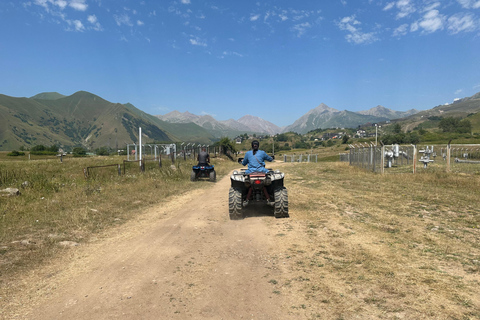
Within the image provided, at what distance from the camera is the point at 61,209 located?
873 centimetres

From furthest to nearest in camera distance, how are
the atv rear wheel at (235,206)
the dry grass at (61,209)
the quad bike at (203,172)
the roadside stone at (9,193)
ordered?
the quad bike at (203,172) → the roadside stone at (9,193) → the atv rear wheel at (235,206) → the dry grass at (61,209)

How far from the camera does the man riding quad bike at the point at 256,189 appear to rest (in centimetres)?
754

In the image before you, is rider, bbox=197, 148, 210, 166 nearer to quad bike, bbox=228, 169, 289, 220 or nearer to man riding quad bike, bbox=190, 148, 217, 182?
man riding quad bike, bbox=190, 148, 217, 182

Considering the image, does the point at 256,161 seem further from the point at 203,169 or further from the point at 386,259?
the point at 203,169

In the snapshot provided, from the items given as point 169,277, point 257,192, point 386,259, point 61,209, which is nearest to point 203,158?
point 61,209

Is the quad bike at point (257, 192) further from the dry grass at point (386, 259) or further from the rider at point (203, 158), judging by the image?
the rider at point (203, 158)

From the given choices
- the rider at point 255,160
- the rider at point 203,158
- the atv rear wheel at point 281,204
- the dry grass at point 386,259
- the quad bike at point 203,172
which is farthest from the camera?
the quad bike at point 203,172

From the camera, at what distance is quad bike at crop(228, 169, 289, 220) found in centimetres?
751

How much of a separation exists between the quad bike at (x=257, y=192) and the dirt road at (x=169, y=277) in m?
0.68

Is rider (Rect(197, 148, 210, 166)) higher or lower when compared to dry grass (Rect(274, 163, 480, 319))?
higher

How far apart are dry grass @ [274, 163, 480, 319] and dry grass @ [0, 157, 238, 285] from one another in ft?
16.0

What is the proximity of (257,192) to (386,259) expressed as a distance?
4.06 m

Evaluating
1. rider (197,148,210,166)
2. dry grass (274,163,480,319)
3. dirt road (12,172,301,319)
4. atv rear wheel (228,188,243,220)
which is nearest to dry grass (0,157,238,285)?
dirt road (12,172,301,319)

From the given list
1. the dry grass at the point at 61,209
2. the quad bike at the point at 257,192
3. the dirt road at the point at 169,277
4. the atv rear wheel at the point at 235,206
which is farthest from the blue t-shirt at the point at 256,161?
the dry grass at the point at 61,209
